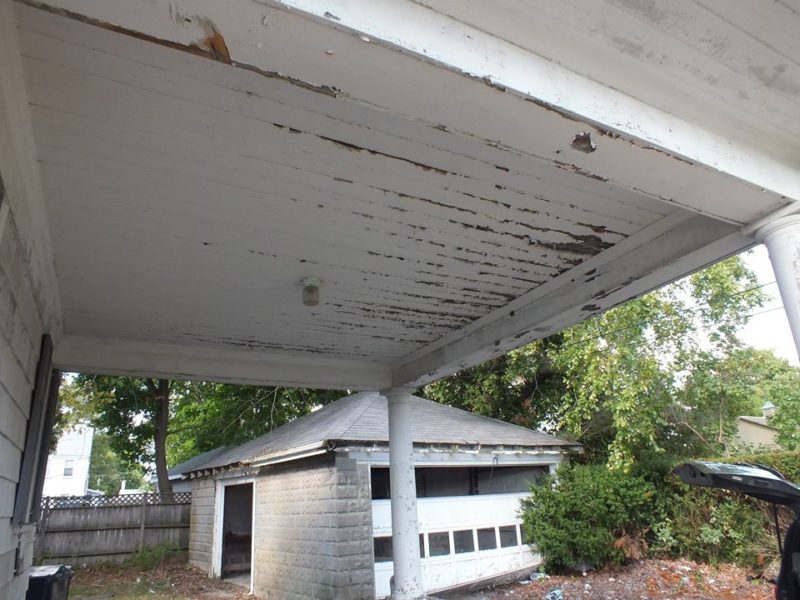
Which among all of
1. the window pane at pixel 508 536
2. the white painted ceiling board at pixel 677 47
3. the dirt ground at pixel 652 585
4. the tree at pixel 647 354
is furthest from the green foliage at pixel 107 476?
the white painted ceiling board at pixel 677 47

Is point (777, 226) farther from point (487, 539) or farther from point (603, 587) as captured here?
point (487, 539)

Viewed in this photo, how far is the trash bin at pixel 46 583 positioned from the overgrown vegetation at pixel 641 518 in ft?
22.5

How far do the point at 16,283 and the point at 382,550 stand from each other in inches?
256

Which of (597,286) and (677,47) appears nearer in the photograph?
(677,47)

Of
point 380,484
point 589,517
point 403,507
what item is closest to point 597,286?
point 403,507

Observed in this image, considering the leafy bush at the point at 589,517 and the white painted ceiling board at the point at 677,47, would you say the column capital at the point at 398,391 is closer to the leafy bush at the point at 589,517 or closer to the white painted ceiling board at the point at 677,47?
the white painted ceiling board at the point at 677,47

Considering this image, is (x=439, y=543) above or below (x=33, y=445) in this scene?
below

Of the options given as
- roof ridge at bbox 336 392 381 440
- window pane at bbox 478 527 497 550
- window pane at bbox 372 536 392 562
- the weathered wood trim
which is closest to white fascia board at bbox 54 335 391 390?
the weathered wood trim

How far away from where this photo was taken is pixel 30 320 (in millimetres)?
2930

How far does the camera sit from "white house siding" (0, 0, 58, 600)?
172 cm

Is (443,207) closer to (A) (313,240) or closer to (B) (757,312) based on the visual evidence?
(A) (313,240)

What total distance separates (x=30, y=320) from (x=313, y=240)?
5.21ft

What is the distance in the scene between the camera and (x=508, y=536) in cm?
929

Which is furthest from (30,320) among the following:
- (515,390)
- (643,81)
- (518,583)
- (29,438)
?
(515,390)
